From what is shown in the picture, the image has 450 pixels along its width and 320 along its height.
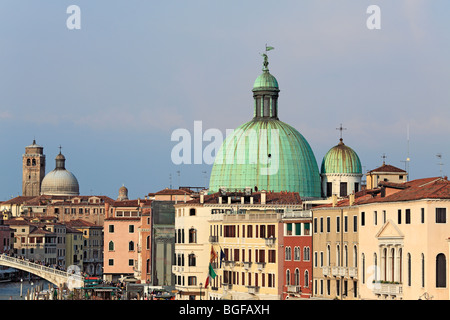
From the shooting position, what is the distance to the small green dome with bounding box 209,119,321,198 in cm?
6925

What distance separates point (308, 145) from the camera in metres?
72.2

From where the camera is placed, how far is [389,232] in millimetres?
39469

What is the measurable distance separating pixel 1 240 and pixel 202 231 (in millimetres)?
56321

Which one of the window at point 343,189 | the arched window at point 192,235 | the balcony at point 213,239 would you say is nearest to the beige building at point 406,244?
the balcony at point 213,239

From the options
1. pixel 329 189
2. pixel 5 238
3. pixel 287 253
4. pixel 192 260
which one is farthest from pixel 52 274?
pixel 287 253

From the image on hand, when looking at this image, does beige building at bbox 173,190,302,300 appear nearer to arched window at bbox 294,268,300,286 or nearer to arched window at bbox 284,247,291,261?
arched window at bbox 284,247,291,261

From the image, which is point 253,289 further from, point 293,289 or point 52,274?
point 52,274

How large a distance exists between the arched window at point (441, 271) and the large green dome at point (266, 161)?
32038mm

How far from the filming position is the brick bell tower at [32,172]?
170 metres

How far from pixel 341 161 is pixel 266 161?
18.7 ft

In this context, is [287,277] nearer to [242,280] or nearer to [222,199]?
[242,280]

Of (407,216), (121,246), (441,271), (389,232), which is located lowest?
(441,271)

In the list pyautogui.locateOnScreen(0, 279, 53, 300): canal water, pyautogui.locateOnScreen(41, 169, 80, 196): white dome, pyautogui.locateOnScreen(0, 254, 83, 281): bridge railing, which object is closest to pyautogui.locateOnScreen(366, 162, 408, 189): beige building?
pyautogui.locateOnScreen(0, 279, 53, 300): canal water

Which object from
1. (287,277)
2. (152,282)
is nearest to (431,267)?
(287,277)
